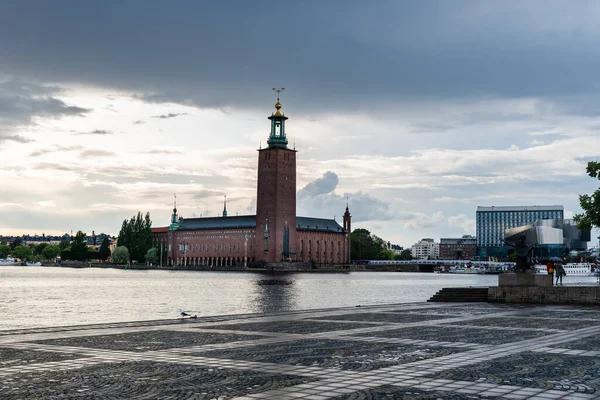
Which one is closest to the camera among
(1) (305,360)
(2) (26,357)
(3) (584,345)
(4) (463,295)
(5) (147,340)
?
(1) (305,360)

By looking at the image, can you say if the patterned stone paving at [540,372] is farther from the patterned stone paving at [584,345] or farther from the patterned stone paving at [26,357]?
the patterned stone paving at [26,357]

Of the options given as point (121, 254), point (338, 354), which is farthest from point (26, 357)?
point (121, 254)

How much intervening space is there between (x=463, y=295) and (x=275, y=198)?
144492mm

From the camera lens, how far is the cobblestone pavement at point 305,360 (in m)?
10.1

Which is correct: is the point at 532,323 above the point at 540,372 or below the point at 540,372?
above

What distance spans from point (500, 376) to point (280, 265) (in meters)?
167

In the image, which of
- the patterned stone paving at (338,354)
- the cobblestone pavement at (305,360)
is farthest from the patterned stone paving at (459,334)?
the patterned stone paving at (338,354)

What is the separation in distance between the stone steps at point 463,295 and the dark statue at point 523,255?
1932mm

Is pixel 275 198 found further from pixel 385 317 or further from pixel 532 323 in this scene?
pixel 532 323

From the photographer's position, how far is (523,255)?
33562 millimetres

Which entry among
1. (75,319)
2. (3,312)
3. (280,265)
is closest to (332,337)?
(75,319)

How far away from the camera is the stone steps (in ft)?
111

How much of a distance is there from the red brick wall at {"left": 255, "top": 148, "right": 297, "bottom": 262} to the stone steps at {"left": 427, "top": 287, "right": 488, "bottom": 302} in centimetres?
14415

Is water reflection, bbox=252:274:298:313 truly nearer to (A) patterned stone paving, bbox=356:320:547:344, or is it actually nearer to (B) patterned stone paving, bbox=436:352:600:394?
(A) patterned stone paving, bbox=356:320:547:344
